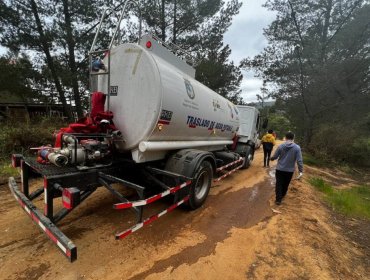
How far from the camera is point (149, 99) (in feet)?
13.9

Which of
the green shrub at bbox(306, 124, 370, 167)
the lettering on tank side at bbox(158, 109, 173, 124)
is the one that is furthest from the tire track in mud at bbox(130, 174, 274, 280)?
the green shrub at bbox(306, 124, 370, 167)

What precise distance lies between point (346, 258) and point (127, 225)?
362cm

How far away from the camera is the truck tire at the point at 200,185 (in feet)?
16.0

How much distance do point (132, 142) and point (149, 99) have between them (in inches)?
32.8

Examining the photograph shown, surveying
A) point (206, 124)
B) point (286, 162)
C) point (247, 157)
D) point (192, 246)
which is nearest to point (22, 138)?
point (206, 124)

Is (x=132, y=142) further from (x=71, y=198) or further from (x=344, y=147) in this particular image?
(x=344, y=147)

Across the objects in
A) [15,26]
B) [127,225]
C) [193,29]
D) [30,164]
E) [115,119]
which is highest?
[193,29]

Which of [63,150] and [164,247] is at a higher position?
[63,150]

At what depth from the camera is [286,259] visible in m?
3.60

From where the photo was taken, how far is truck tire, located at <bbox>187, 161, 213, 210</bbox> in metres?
4.88

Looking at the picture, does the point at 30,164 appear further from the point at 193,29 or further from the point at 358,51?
the point at 358,51

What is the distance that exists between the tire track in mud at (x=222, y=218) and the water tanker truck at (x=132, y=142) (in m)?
0.48

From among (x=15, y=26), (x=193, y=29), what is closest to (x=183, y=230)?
(x=15, y=26)

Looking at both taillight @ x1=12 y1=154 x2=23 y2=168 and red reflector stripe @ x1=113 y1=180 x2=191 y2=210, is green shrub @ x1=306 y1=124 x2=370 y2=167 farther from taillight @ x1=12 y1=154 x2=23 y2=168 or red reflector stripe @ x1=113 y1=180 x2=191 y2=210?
taillight @ x1=12 y1=154 x2=23 y2=168
